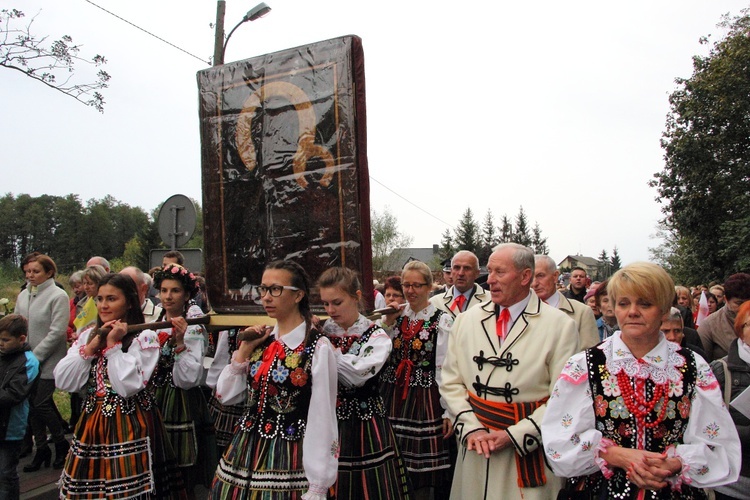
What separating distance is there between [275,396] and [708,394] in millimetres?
2001

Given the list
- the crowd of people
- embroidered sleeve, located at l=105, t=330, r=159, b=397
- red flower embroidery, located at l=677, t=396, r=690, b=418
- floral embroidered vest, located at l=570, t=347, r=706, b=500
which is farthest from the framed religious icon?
red flower embroidery, located at l=677, t=396, r=690, b=418

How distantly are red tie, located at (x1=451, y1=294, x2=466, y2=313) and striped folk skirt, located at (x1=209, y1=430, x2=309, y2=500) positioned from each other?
3100 mm

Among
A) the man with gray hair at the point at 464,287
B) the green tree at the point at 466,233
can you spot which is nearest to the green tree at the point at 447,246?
the green tree at the point at 466,233

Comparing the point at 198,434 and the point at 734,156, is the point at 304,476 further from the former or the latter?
the point at 734,156

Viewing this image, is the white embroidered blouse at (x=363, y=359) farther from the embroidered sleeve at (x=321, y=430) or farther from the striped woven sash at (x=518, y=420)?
the striped woven sash at (x=518, y=420)

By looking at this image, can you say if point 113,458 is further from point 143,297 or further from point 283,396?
point 143,297

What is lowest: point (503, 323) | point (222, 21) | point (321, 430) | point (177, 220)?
point (321, 430)

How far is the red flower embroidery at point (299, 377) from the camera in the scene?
9.89 feet

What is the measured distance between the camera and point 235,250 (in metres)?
3.92

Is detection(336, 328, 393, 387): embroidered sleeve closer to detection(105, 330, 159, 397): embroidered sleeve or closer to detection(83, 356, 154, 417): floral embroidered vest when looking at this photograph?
detection(105, 330, 159, 397): embroidered sleeve

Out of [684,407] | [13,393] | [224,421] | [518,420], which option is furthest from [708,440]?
[13,393]

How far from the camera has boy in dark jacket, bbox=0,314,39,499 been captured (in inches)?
180

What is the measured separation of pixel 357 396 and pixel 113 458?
1.53 m

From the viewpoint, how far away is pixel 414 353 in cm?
474
